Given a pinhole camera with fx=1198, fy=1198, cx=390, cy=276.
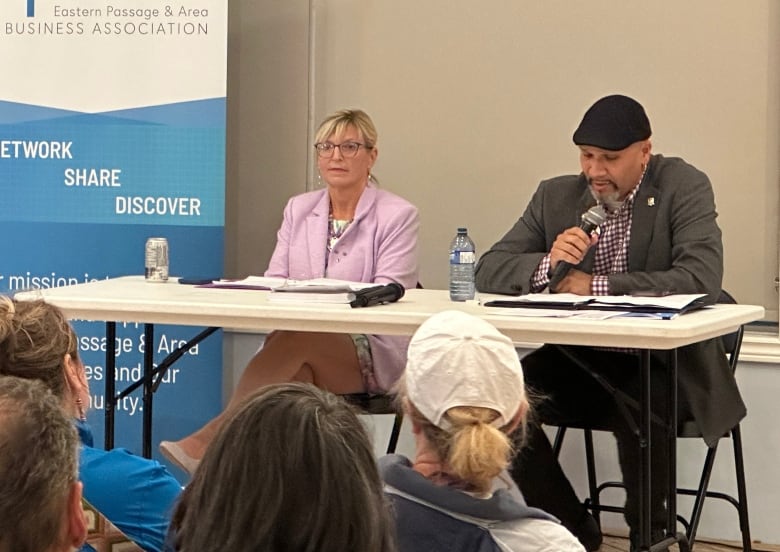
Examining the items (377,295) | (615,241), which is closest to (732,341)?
(615,241)

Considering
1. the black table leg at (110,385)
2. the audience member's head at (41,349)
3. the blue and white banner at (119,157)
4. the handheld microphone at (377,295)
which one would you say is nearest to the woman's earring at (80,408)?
the audience member's head at (41,349)

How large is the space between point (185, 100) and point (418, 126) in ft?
2.70

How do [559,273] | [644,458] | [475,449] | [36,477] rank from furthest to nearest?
1. [559,273]
2. [644,458]
3. [475,449]
4. [36,477]

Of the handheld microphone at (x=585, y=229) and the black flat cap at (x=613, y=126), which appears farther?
the black flat cap at (x=613, y=126)

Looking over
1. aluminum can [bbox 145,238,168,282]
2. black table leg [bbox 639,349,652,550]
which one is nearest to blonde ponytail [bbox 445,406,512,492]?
black table leg [bbox 639,349,652,550]

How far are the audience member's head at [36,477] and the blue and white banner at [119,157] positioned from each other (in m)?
2.84

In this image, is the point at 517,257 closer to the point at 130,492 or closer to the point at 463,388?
the point at 463,388

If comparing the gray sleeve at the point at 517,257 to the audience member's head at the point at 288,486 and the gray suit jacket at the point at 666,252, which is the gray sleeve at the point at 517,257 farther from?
the audience member's head at the point at 288,486

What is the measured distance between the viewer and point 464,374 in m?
1.77

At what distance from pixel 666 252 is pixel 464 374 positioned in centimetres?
169

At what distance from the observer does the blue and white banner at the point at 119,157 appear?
405 cm

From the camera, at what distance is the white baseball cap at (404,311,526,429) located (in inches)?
69.7

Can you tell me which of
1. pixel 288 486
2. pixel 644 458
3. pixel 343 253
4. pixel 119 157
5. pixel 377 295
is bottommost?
pixel 644 458

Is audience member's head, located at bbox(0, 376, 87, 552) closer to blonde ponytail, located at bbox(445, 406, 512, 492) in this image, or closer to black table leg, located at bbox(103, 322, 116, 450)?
blonde ponytail, located at bbox(445, 406, 512, 492)
